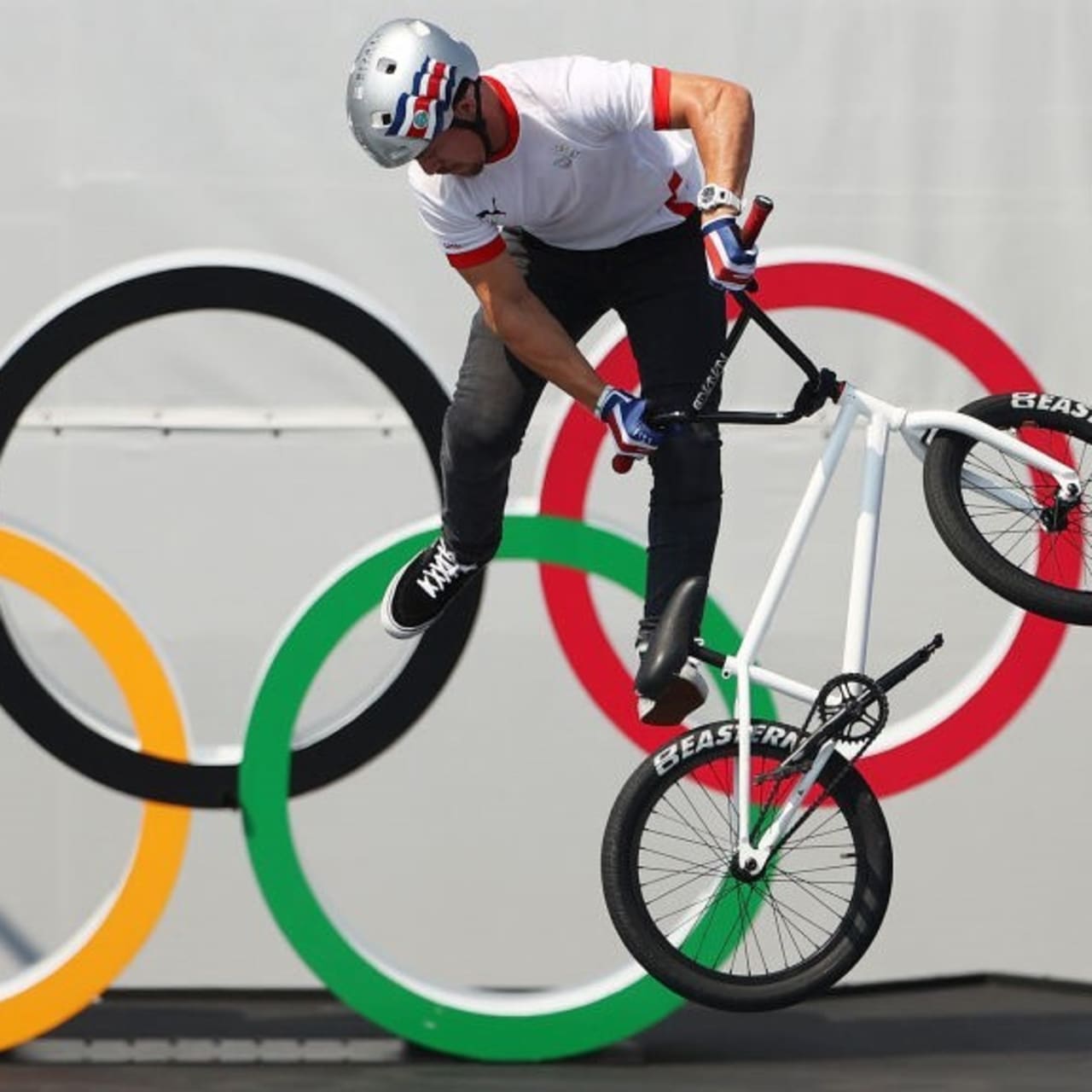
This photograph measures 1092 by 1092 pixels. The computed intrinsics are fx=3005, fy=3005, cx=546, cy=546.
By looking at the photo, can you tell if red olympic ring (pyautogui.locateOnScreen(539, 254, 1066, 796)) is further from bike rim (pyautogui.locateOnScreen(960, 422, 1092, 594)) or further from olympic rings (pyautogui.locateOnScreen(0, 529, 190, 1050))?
olympic rings (pyautogui.locateOnScreen(0, 529, 190, 1050))

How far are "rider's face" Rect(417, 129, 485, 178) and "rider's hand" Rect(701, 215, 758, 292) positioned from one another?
0.64 m

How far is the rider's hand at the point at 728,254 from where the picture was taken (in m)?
6.50

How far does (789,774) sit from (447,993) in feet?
7.18

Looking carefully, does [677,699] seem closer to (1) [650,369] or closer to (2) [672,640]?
(2) [672,640]

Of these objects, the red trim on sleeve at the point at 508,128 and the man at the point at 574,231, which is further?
the red trim on sleeve at the point at 508,128

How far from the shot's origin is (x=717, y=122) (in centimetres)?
671

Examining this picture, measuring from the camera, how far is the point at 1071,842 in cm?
880

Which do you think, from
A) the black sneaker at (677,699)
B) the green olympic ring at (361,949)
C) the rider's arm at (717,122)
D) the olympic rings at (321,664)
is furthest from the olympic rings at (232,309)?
the rider's arm at (717,122)

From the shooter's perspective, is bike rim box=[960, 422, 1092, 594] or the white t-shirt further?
bike rim box=[960, 422, 1092, 594]

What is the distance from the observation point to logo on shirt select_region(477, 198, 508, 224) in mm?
6992

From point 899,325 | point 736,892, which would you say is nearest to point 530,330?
point 899,325

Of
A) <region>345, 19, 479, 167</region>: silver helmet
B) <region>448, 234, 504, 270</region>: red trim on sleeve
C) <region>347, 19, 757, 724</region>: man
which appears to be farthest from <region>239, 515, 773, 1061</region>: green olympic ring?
<region>345, 19, 479, 167</region>: silver helmet

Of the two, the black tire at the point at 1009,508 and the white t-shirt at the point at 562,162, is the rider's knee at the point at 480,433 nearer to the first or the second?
the white t-shirt at the point at 562,162

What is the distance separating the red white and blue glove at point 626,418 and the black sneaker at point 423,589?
751 mm
